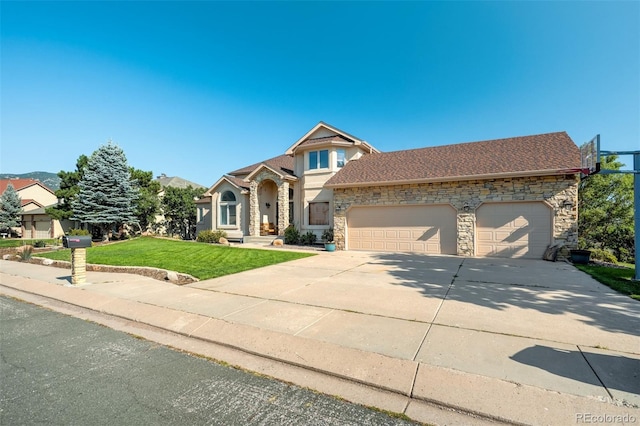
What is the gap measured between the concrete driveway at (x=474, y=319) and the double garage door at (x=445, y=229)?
3.98 metres

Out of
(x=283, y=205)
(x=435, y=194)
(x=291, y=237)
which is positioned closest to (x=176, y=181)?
(x=283, y=205)

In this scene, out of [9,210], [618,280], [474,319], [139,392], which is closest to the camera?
[139,392]

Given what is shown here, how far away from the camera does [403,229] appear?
14633 millimetres

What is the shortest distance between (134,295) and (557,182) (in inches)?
603

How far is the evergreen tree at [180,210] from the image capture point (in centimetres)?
2553

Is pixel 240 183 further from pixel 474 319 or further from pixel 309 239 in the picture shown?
pixel 474 319

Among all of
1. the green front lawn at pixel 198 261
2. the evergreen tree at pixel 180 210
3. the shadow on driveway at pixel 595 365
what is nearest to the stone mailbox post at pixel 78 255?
the green front lawn at pixel 198 261

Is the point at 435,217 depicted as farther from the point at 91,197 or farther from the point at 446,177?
the point at 91,197

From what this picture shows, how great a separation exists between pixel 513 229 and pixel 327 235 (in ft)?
32.0

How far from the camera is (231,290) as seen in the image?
22.6ft

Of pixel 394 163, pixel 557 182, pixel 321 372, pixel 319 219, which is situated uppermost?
pixel 394 163

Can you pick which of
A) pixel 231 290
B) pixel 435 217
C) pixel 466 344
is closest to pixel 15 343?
pixel 231 290

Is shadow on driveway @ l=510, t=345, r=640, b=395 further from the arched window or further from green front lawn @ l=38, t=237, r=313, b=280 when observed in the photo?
the arched window

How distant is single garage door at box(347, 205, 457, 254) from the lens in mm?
13805
